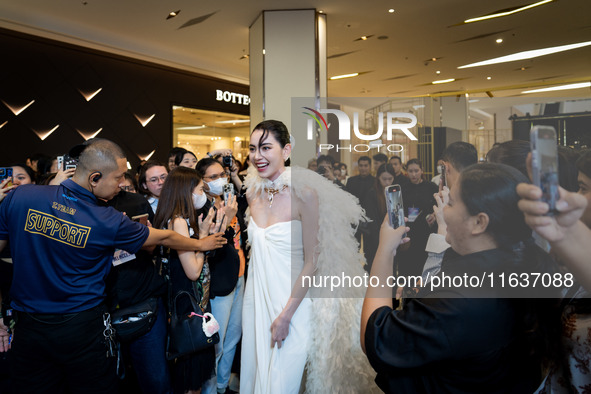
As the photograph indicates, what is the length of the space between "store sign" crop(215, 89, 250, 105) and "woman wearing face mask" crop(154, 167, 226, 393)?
805 centimetres

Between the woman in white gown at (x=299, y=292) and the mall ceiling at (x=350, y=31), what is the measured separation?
3426 millimetres

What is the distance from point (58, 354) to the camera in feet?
5.50

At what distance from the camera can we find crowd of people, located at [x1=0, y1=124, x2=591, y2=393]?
94 cm

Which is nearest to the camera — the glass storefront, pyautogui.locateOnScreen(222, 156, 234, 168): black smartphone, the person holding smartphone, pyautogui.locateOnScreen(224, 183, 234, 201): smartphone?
the person holding smartphone

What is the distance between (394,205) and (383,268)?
180 mm

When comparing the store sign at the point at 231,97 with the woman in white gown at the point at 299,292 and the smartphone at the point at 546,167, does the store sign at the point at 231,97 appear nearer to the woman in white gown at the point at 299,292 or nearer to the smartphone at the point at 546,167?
the woman in white gown at the point at 299,292

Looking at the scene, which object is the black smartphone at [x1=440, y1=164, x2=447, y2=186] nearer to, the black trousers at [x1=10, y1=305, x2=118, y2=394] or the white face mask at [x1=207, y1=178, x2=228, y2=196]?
the black trousers at [x1=10, y1=305, x2=118, y2=394]

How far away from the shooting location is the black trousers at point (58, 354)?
1.68 meters

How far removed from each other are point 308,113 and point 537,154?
813 mm

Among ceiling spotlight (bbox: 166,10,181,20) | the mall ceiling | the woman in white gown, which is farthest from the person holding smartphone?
ceiling spotlight (bbox: 166,10,181,20)

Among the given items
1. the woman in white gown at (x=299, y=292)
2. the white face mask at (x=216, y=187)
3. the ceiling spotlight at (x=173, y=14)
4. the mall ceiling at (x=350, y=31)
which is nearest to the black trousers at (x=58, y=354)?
the woman in white gown at (x=299, y=292)

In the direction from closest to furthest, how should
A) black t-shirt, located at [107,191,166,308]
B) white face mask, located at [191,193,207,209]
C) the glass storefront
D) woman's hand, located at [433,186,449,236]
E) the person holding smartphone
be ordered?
the person holding smartphone
woman's hand, located at [433,186,449,236]
black t-shirt, located at [107,191,166,308]
white face mask, located at [191,193,207,209]
the glass storefront

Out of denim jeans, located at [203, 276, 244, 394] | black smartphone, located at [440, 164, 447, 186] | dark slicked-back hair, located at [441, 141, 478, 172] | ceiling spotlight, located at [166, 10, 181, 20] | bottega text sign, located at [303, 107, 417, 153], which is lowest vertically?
denim jeans, located at [203, 276, 244, 394]

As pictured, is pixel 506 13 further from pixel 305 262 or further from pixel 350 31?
pixel 305 262
